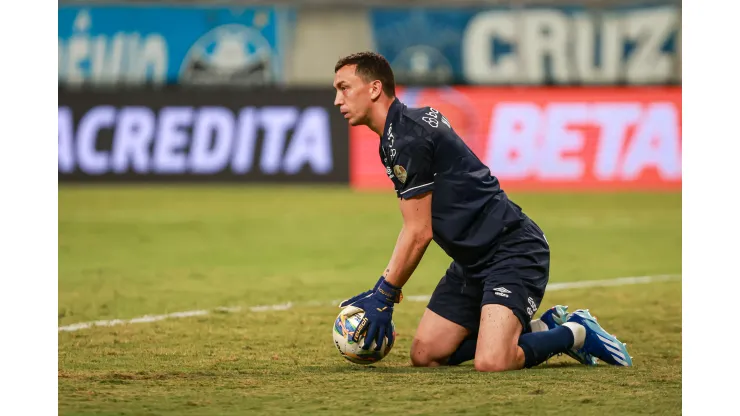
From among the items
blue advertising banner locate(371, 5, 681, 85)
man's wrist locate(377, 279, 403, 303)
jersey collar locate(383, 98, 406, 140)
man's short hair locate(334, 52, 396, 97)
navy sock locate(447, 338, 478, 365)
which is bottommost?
navy sock locate(447, 338, 478, 365)

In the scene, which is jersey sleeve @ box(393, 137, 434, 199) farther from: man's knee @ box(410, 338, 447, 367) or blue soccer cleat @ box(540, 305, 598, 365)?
blue soccer cleat @ box(540, 305, 598, 365)

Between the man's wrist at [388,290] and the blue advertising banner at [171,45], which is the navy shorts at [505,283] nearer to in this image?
the man's wrist at [388,290]

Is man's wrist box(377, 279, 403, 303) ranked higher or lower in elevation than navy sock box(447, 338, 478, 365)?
higher

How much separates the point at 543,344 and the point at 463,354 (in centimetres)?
51

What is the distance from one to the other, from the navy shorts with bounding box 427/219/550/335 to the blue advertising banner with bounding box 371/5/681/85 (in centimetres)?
1816

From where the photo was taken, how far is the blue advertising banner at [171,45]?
2391cm

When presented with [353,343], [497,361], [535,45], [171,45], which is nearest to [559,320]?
[497,361]

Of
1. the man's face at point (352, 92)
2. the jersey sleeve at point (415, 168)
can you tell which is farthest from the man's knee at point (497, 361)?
the man's face at point (352, 92)

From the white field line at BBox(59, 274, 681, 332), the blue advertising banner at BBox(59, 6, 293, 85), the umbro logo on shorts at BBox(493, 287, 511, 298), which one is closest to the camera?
the umbro logo on shorts at BBox(493, 287, 511, 298)

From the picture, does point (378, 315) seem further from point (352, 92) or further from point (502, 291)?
point (352, 92)

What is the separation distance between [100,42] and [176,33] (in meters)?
1.57

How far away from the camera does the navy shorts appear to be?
20.4 ft

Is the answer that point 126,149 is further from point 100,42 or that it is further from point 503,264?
point 503,264

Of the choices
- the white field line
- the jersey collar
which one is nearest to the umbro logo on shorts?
the jersey collar
